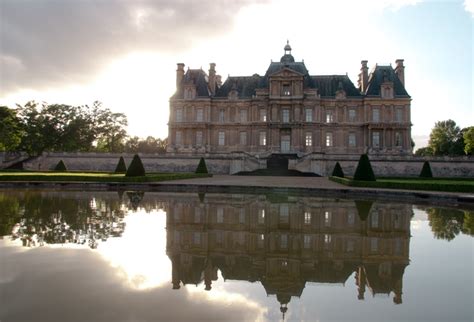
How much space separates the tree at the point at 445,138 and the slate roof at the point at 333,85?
29.9 m

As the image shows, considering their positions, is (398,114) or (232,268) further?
(398,114)

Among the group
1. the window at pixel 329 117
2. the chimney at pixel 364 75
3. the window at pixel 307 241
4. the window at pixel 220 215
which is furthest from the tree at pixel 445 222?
the chimney at pixel 364 75

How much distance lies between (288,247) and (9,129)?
43360mm

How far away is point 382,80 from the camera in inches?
1609

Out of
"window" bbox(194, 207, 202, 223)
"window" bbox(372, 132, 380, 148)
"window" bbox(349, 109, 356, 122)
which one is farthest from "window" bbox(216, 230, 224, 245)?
"window" bbox(349, 109, 356, 122)

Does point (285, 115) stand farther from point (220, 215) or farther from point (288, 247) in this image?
point (288, 247)

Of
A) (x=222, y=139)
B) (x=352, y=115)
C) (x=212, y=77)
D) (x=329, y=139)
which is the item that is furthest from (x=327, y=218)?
(x=212, y=77)

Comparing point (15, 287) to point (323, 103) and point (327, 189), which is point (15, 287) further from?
point (323, 103)

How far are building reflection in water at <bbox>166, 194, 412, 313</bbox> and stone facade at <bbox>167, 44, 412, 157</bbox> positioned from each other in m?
29.0

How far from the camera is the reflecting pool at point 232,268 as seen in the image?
13.7 ft

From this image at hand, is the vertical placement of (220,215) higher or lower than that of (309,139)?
lower

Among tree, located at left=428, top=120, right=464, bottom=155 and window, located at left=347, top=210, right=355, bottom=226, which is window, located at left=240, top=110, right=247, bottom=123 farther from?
tree, located at left=428, top=120, right=464, bottom=155

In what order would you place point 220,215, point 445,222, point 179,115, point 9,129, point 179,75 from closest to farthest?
point 445,222 < point 220,215 < point 9,129 < point 179,115 < point 179,75

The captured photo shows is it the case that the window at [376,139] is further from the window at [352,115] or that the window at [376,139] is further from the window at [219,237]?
the window at [219,237]
